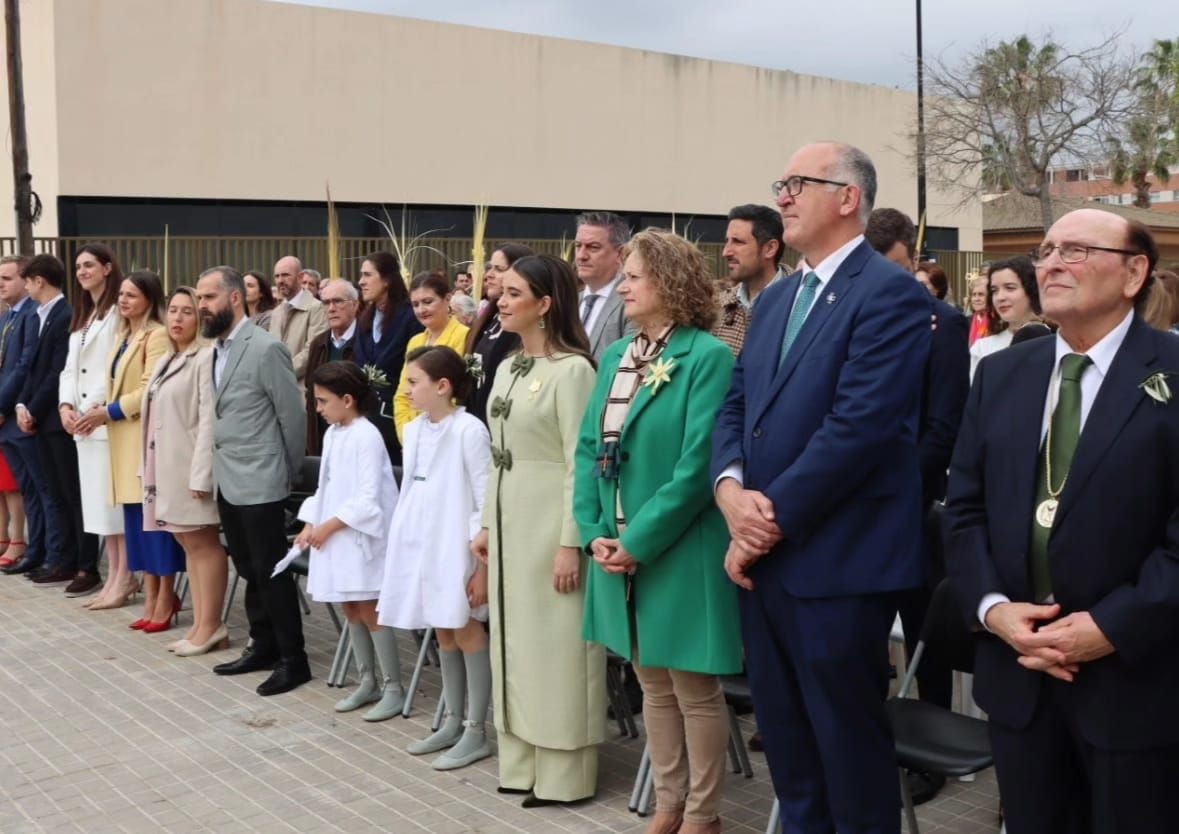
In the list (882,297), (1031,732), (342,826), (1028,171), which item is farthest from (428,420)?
(1028,171)

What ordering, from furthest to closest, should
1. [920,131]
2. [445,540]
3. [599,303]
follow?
[920,131], [599,303], [445,540]

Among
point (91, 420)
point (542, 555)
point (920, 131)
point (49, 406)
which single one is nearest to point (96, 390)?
point (91, 420)

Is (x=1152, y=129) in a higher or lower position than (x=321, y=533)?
higher

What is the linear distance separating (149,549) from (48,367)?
2218mm

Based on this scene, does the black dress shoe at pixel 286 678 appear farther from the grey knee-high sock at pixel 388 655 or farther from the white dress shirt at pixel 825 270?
the white dress shirt at pixel 825 270

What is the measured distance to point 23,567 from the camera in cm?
1004

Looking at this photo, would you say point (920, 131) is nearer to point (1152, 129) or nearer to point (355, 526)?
point (1152, 129)

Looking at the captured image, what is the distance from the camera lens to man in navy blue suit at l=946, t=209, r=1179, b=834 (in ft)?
10.1

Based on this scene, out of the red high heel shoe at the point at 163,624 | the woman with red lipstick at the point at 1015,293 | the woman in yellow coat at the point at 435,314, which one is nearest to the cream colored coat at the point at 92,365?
the red high heel shoe at the point at 163,624

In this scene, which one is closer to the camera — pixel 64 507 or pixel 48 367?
pixel 48 367

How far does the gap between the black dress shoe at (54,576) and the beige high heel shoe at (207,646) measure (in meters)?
2.45

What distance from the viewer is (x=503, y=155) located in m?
24.2

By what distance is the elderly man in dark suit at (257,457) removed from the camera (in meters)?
7.01

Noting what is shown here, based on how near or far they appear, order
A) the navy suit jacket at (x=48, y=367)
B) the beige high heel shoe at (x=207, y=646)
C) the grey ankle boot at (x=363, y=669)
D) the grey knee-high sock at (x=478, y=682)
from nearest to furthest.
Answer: the grey knee-high sock at (x=478, y=682), the grey ankle boot at (x=363, y=669), the beige high heel shoe at (x=207, y=646), the navy suit jacket at (x=48, y=367)
